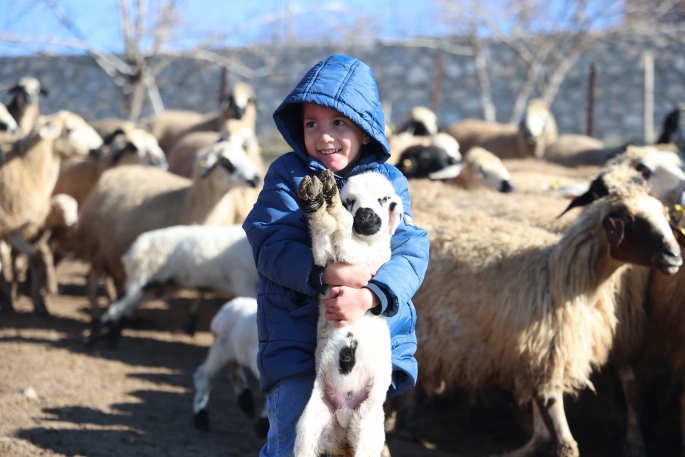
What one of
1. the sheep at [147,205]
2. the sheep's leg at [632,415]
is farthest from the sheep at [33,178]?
the sheep's leg at [632,415]

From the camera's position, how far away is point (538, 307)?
13.5 feet

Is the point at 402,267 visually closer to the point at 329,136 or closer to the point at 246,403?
the point at 329,136

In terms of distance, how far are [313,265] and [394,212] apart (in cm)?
31

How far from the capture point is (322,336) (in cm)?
229

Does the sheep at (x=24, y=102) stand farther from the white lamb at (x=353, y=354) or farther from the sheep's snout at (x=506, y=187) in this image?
the white lamb at (x=353, y=354)

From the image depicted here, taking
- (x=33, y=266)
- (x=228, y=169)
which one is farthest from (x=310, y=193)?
(x=33, y=266)

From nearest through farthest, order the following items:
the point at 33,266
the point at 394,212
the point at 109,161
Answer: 1. the point at 394,212
2. the point at 33,266
3. the point at 109,161

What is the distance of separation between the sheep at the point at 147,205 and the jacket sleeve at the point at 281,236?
4277 millimetres

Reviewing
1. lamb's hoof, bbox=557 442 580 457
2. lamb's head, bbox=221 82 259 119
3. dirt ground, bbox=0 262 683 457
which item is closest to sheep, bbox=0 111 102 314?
dirt ground, bbox=0 262 683 457

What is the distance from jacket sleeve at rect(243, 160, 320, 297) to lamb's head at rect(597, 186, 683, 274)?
2.09 metres

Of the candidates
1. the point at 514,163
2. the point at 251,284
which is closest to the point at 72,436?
the point at 251,284

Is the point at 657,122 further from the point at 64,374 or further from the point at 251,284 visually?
the point at 64,374

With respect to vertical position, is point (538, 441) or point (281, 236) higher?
point (281, 236)

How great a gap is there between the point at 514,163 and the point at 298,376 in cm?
712
